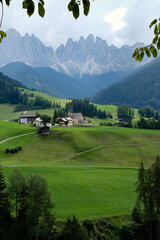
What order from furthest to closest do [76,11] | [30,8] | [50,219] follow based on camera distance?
[50,219] < [76,11] < [30,8]

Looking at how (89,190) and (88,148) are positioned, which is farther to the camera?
(88,148)

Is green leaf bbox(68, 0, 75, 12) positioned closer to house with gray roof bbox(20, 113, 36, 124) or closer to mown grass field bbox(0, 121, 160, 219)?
mown grass field bbox(0, 121, 160, 219)

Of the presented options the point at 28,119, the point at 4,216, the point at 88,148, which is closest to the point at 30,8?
the point at 4,216

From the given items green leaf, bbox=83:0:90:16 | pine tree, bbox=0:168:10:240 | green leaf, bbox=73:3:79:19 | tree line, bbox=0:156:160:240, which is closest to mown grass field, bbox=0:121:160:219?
tree line, bbox=0:156:160:240

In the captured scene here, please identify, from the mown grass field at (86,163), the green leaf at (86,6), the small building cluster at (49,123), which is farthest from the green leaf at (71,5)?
the small building cluster at (49,123)

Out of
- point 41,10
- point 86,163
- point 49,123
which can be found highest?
point 41,10

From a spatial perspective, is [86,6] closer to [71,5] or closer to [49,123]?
[71,5]

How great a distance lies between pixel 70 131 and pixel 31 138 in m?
18.2

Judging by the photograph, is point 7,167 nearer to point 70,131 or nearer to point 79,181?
point 79,181

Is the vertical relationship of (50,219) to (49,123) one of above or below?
below

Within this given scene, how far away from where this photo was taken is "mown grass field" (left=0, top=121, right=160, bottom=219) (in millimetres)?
38719

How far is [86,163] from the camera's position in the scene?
7212 cm

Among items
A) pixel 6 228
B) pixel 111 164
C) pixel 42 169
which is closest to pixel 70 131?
pixel 111 164

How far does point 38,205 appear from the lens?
27469mm
